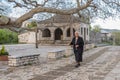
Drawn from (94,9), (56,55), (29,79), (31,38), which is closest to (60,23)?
(31,38)

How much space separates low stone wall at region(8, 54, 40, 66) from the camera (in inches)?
512

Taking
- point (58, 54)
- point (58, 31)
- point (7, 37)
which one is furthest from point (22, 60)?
point (7, 37)

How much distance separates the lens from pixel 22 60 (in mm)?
13516

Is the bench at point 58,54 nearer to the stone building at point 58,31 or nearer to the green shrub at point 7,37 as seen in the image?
the stone building at point 58,31

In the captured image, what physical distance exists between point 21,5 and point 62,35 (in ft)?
115

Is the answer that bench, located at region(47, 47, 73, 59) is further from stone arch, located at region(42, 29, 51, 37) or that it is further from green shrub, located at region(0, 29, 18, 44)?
green shrub, located at region(0, 29, 18, 44)

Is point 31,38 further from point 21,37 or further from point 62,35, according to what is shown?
point 62,35

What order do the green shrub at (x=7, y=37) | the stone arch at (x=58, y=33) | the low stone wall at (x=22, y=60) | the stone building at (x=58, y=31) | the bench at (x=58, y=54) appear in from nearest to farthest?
1. the low stone wall at (x=22, y=60)
2. the bench at (x=58, y=54)
3. the stone building at (x=58, y=31)
4. the stone arch at (x=58, y=33)
5. the green shrub at (x=7, y=37)

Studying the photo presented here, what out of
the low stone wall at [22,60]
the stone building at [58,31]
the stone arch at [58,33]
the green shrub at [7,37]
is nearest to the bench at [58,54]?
the low stone wall at [22,60]

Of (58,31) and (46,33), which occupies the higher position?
(58,31)

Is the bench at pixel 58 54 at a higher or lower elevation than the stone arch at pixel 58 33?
lower

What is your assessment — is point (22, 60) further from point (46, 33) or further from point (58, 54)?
point (46, 33)

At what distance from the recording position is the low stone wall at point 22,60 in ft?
42.7

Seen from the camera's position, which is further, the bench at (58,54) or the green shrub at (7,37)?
the green shrub at (7,37)
